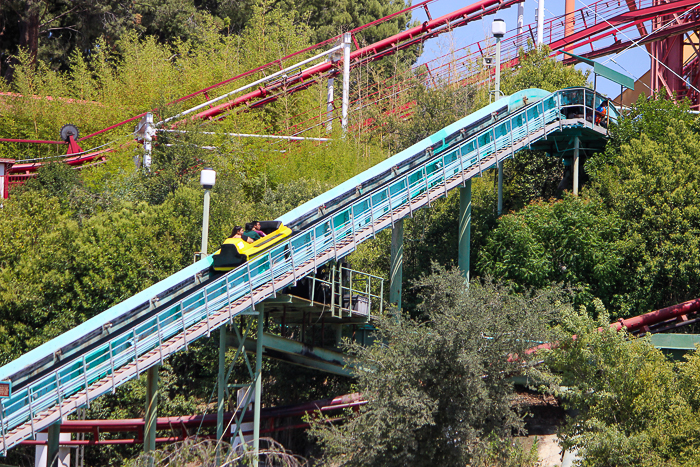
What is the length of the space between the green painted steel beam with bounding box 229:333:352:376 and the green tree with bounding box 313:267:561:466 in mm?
2746

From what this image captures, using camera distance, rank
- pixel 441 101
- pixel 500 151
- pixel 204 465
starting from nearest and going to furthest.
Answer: pixel 204 465
pixel 500 151
pixel 441 101

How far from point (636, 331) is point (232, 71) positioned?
82.9 ft

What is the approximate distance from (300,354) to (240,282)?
2.75 metres

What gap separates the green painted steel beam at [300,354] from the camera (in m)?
18.1

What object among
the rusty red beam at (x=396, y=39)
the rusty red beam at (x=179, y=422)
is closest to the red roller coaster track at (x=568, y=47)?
the rusty red beam at (x=396, y=39)

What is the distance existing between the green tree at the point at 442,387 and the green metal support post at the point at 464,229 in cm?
Result: 460

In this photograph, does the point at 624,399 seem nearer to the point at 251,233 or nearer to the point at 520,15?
the point at 251,233

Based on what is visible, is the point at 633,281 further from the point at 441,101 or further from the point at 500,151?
the point at 441,101

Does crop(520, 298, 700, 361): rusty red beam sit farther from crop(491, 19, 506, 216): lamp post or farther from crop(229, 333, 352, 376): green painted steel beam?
crop(229, 333, 352, 376): green painted steel beam

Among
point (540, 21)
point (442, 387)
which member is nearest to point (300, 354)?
point (442, 387)

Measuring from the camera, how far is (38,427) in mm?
14555

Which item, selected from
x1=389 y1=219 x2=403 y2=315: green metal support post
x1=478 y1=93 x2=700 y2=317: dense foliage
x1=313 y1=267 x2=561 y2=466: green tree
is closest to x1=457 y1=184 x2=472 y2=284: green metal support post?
x1=478 y1=93 x2=700 y2=317: dense foliage

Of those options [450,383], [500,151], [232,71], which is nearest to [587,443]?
[450,383]

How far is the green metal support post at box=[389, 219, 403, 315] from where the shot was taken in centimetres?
1960
